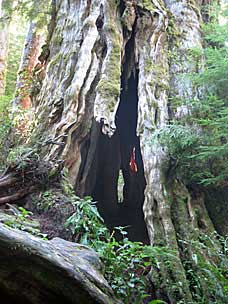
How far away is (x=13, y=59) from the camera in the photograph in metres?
11.7

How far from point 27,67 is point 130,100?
288 centimetres

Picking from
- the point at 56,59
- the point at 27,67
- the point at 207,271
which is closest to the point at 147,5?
the point at 56,59

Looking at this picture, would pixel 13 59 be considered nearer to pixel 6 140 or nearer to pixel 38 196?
pixel 6 140

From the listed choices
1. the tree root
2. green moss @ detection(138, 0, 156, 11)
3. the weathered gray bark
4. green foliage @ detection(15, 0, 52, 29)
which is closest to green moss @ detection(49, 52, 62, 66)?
green moss @ detection(138, 0, 156, 11)

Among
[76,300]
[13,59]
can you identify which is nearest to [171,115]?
[76,300]

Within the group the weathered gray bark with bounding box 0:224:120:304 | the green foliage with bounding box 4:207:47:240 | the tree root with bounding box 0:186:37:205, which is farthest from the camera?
the tree root with bounding box 0:186:37:205

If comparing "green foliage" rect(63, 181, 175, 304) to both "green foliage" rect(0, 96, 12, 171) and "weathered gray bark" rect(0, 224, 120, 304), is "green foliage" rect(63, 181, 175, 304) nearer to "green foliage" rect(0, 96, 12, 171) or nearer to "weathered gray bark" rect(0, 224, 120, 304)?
"weathered gray bark" rect(0, 224, 120, 304)

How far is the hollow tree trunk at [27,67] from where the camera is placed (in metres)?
7.04

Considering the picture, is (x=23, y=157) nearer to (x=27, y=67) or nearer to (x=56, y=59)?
(x=56, y=59)

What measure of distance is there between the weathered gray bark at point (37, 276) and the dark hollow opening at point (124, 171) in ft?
15.0

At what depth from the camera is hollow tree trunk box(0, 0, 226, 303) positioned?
4523 mm

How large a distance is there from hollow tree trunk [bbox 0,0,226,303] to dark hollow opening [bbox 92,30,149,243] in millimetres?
25

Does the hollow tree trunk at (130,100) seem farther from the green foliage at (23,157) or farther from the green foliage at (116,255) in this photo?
the green foliage at (116,255)

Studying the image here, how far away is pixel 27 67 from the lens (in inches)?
322
